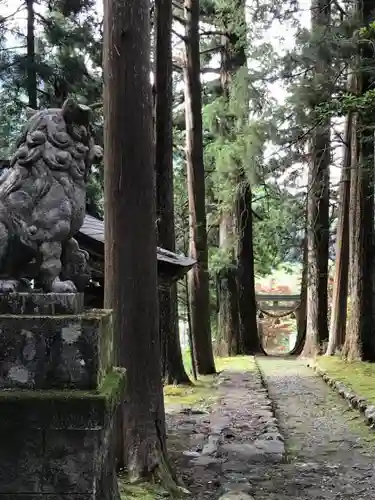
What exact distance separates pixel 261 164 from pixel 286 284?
61.8ft

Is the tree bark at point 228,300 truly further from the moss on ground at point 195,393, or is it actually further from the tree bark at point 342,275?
the moss on ground at point 195,393

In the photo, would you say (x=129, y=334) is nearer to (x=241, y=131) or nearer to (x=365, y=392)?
(x=365, y=392)

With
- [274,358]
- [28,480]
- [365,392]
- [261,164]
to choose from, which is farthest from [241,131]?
[28,480]

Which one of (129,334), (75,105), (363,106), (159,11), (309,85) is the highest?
(159,11)

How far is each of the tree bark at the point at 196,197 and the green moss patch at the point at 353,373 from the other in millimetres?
2722

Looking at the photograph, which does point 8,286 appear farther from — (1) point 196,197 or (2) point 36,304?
(1) point 196,197

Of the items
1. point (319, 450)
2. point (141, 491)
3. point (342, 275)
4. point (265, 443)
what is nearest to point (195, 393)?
point (265, 443)

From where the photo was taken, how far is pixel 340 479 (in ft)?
21.4

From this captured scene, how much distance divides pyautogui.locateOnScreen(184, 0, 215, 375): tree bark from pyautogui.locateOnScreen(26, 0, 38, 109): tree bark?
3381mm

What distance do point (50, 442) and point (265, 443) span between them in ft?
16.4

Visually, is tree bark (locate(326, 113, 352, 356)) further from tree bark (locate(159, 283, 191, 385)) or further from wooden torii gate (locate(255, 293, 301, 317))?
wooden torii gate (locate(255, 293, 301, 317))

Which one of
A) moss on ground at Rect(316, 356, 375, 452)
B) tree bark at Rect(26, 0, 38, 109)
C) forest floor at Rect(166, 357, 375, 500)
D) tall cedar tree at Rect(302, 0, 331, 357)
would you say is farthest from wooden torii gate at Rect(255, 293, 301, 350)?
tree bark at Rect(26, 0, 38, 109)

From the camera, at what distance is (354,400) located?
33.1 feet

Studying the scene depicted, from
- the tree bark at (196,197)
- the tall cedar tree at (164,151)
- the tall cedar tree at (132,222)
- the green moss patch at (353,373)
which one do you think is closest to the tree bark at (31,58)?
the tall cedar tree at (164,151)
